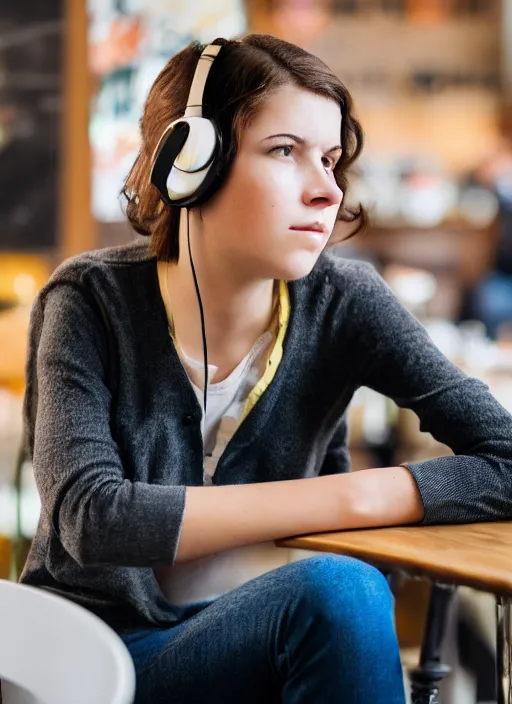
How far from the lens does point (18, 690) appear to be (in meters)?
0.80

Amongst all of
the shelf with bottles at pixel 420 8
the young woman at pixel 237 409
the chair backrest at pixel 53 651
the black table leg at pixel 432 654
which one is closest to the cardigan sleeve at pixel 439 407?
the young woman at pixel 237 409

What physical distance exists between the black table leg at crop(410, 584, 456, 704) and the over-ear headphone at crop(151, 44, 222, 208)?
575mm

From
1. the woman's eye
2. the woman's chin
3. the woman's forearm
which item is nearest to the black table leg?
the woman's forearm

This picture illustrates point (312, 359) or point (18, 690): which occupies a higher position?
point (312, 359)

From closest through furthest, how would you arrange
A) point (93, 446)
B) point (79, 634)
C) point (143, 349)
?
point (79, 634)
point (93, 446)
point (143, 349)

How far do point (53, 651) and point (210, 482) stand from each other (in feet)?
1.34

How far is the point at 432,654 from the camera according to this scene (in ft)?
4.13

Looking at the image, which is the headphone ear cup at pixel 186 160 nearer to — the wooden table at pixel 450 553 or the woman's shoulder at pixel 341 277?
the woman's shoulder at pixel 341 277

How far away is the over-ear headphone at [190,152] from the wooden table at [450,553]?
38cm

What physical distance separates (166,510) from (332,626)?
0.61ft

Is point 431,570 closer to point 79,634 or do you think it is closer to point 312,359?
point 79,634

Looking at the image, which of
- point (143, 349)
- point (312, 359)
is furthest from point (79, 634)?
point (312, 359)

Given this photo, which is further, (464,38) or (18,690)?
(464,38)

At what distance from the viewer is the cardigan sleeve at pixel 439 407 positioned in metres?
1.00
